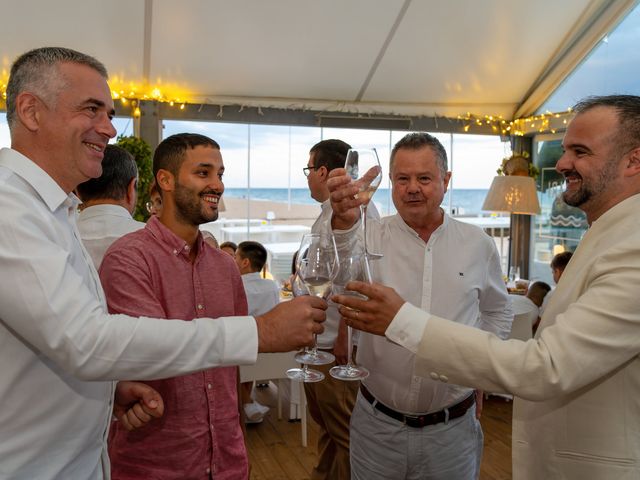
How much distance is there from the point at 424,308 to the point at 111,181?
155cm

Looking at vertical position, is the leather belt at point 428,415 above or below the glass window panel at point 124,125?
below

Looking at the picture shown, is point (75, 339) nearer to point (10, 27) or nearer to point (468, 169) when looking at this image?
point (10, 27)

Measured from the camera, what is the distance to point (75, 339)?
1.07 metres

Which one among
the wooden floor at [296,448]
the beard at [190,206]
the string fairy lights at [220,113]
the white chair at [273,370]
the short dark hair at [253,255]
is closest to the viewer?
the beard at [190,206]

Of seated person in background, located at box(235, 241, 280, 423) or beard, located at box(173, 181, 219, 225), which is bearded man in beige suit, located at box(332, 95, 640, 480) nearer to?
beard, located at box(173, 181, 219, 225)

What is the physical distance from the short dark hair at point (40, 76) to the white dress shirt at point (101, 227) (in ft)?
4.05

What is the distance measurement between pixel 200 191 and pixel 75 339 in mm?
820

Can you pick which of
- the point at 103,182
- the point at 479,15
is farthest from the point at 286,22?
the point at 103,182

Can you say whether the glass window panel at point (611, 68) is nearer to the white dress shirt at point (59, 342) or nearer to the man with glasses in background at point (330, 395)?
the man with glasses in background at point (330, 395)

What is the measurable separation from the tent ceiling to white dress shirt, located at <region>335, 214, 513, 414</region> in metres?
3.81

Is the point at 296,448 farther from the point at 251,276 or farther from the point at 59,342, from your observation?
the point at 59,342

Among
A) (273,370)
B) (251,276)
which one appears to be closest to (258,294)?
(251,276)

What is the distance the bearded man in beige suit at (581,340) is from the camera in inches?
50.9

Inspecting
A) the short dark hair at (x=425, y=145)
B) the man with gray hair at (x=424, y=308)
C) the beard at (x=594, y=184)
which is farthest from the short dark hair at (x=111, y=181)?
the beard at (x=594, y=184)
